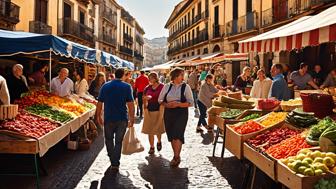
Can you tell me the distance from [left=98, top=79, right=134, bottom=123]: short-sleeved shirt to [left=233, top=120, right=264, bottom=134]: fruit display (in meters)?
1.82

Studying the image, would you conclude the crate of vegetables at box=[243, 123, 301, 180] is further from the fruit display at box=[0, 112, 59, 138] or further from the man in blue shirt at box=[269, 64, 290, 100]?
the fruit display at box=[0, 112, 59, 138]

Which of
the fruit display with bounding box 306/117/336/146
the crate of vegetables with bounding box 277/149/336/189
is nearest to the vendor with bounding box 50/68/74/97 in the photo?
the fruit display with bounding box 306/117/336/146

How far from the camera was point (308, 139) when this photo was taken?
4.16 meters

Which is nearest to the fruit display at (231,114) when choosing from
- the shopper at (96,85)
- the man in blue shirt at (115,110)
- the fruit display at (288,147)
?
the man in blue shirt at (115,110)

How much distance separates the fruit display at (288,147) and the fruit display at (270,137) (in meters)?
0.20

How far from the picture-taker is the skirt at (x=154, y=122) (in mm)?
7277

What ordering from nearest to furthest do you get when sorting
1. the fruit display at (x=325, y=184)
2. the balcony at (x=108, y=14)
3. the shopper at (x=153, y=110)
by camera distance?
the fruit display at (x=325, y=184), the shopper at (x=153, y=110), the balcony at (x=108, y=14)

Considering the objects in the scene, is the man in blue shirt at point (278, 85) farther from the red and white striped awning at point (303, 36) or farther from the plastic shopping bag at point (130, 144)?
the plastic shopping bag at point (130, 144)

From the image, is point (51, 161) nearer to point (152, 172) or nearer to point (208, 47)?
point (152, 172)

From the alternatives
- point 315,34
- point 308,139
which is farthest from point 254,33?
point 308,139

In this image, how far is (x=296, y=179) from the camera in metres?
3.26

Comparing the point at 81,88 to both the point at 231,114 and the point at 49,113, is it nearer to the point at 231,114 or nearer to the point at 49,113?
the point at 49,113

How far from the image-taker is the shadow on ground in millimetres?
5191

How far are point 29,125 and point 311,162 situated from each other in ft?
13.0
